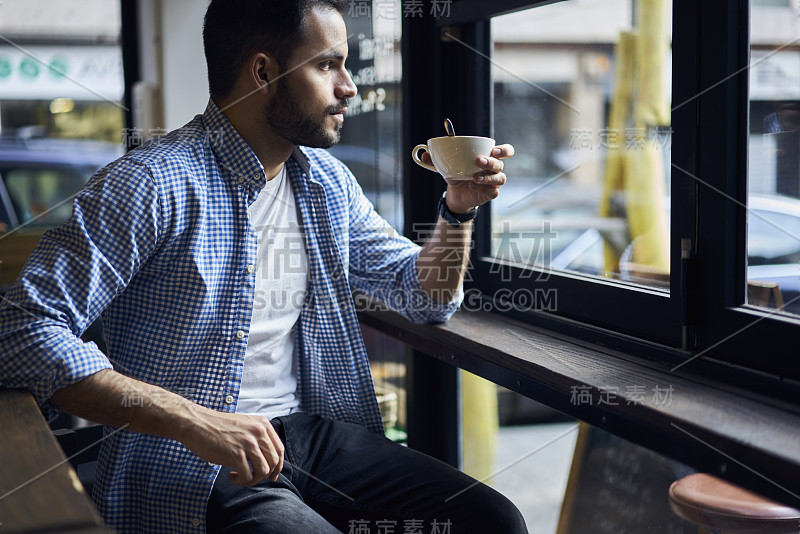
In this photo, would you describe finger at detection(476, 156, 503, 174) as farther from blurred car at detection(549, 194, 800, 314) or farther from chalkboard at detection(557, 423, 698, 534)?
chalkboard at detection(557, 423, 698, 534)

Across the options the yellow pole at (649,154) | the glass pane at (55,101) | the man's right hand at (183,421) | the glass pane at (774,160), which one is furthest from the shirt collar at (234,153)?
the glass pane at (55,101)

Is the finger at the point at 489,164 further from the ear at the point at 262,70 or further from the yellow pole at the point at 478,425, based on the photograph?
the yellow pole at the point at 478,425

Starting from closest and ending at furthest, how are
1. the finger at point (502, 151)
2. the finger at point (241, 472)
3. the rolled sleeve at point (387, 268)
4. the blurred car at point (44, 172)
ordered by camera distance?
1. the finger at point (241, 472)
2. the finger at point (502, 151)
3. the rolled sleeve at point (387, 268)
4. the blurred car at point (44, 172)

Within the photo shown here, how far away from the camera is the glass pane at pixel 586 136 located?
1350 mm

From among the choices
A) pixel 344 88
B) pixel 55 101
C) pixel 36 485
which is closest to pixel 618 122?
pixel 344 88

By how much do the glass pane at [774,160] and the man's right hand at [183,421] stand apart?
70 centimetres

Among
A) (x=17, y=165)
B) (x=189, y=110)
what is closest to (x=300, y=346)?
(x=189, y=110)

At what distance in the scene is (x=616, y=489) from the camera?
60.5 inches

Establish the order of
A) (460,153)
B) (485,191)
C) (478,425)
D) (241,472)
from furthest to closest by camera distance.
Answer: (478,425)
(485,191)
(460,153)
(241,472)

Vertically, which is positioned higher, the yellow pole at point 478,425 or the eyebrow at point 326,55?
the eyebrow at point 326,55

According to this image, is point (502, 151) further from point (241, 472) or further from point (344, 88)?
point (241, 472)

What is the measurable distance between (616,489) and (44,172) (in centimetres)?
348

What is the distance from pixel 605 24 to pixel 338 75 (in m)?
0.51

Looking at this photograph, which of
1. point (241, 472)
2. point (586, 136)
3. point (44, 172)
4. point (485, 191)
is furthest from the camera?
point (44, 172)
